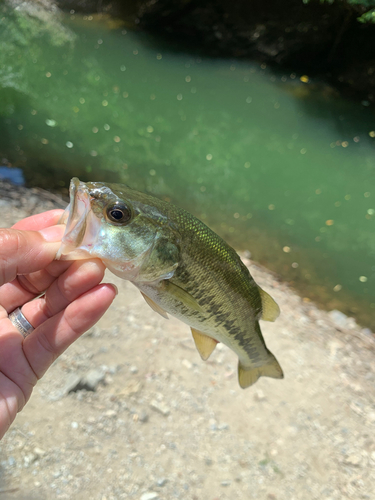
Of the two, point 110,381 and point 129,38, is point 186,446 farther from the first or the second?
point 129,38

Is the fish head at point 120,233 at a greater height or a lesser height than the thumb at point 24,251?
greater

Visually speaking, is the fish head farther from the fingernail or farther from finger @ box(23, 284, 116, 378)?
finger @ box(23, 284, 116, 378)

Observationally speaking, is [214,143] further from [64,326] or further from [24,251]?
[24,251]

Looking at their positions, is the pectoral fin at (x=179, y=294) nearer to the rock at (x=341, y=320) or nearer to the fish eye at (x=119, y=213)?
the fish eye at (x=119, y=213)

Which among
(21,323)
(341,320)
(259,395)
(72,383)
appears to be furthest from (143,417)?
(341,320)

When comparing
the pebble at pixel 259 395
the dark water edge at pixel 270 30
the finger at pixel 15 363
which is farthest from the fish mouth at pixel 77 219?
the dark water edge at pixel 270 30

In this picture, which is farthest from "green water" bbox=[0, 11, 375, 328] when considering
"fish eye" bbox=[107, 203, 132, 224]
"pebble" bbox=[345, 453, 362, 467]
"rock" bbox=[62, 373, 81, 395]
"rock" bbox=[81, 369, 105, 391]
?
"fish eye" bbox=[107, 203, 132, 224]
